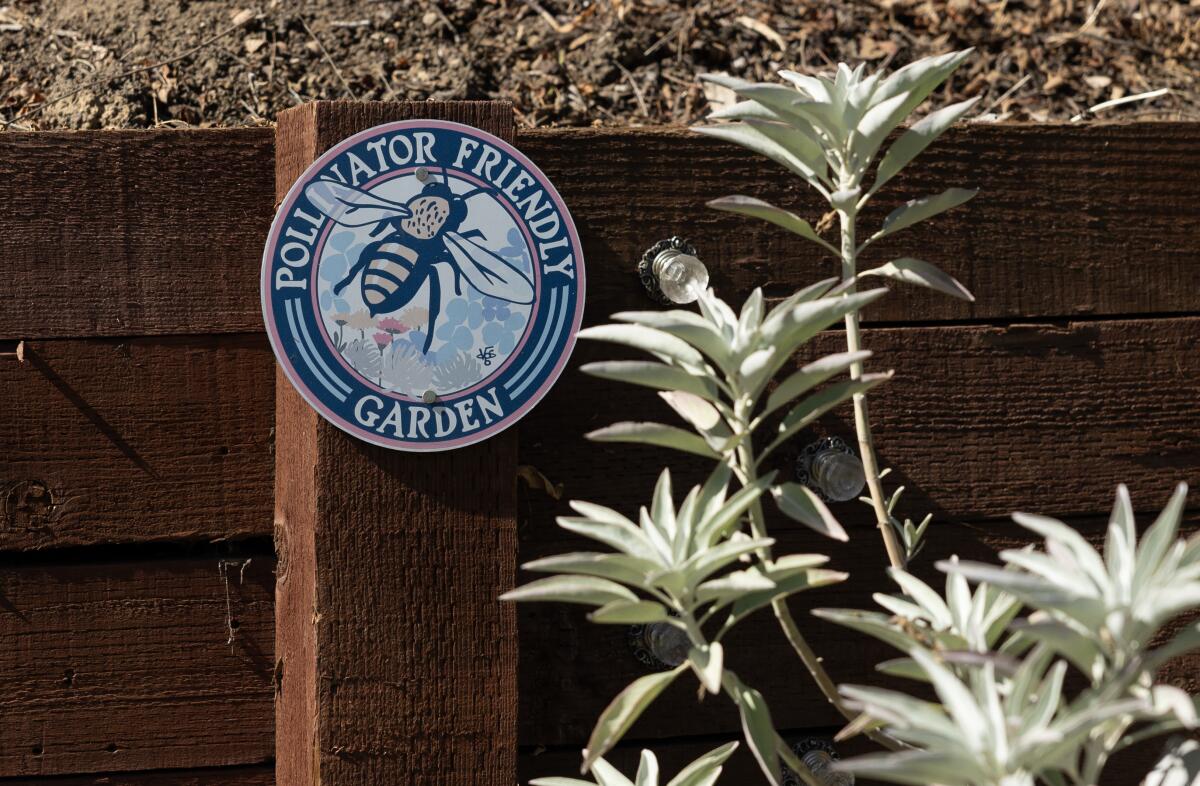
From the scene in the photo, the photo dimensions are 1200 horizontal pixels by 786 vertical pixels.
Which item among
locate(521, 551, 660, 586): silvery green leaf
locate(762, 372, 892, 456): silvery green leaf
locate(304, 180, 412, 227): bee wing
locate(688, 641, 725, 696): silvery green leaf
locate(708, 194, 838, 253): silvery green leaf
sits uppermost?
locate(304, 180, 412, 227): bee wing

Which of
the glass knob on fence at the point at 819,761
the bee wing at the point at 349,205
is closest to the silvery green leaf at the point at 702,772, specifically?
the glass knob on fence at the point at 819,761

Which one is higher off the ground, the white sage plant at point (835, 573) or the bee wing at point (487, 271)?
the bee wing at point (487, 271)

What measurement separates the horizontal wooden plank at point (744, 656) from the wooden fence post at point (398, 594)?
0.11m

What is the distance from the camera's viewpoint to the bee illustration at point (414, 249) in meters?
1.48

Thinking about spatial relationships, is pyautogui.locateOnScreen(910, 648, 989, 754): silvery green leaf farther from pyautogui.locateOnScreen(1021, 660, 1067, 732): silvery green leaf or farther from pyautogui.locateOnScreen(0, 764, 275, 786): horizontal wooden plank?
pyautogui.locateOnScreen(0, 764, 275, 786): horizontal wooden plank

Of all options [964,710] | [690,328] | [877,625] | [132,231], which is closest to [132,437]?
[132,231]

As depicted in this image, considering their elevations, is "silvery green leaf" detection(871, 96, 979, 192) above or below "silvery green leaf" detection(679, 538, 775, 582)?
above

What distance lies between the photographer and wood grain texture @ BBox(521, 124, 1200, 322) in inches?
63.7

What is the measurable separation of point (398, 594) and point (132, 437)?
0.43m

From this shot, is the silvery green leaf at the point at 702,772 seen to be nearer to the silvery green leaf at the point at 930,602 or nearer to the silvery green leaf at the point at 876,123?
the silvery green leaf at the point at 930,602

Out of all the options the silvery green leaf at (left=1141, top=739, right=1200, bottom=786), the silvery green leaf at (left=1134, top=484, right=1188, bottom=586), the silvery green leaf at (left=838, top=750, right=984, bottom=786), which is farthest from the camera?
the silvery green leaf at (left=1141, top=739, right=1200, bottom=786)

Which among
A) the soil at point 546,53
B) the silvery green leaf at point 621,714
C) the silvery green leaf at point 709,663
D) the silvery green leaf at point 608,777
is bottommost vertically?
the silvery green leaf at point 608,777

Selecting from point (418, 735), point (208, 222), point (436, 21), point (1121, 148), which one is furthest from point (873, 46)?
point (418, 735)

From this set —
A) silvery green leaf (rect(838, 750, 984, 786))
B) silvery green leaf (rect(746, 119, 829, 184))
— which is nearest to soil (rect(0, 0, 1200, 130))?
silvery green leaf (rect(746, 119, 829, 184))
